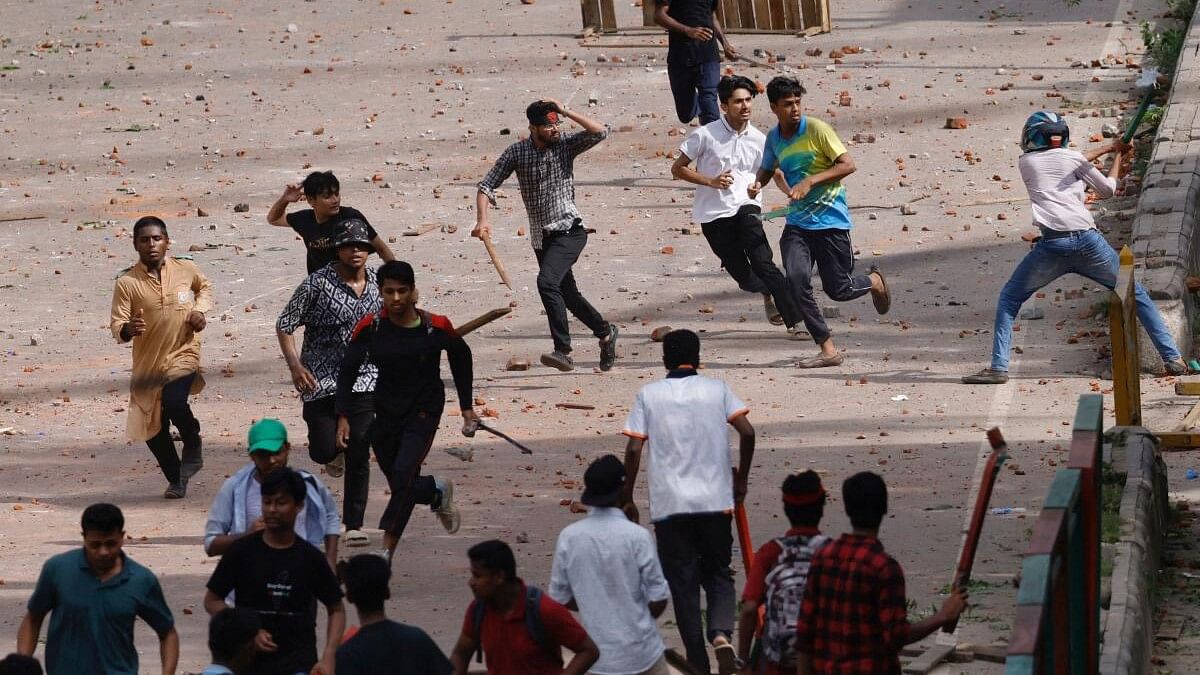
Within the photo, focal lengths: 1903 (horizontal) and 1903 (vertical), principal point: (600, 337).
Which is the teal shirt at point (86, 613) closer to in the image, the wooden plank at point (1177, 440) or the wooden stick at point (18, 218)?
the wooden plank at point (1177, 440)

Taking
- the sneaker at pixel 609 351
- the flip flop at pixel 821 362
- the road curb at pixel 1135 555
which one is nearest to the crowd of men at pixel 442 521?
the flip flop at pixel 821 362

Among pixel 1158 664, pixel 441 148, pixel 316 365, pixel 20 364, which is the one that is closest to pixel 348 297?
pixel 316 365

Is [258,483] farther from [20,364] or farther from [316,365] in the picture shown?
[20,364]

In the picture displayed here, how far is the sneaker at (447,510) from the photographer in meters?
8.59

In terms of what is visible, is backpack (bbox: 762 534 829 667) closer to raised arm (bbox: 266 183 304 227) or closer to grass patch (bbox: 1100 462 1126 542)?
grass patch (bbox: 1100 462 1126 542)

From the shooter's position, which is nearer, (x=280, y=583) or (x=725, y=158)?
(x=280, y=583)

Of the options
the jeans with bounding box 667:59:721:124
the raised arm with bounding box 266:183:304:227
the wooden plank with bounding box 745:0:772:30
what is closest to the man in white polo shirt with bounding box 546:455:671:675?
the raised arm with bounding box 266:183:304:227

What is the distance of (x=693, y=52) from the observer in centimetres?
1543

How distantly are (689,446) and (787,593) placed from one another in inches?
45.7

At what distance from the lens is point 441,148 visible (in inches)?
711

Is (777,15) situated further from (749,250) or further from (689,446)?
(689,446)

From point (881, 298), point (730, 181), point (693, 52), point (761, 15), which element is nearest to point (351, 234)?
point (730, 181)

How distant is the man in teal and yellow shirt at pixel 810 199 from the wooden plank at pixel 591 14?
1044 cm

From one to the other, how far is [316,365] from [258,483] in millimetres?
2526
